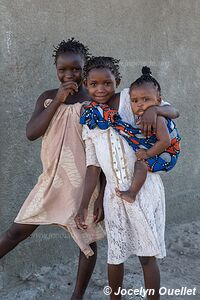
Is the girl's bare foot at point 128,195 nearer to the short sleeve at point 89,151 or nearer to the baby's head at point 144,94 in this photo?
the short sleeve at point 89,151

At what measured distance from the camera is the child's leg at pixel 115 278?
2.74 meters

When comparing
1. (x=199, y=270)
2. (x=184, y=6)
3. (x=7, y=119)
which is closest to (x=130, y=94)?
(x=7, y=119)

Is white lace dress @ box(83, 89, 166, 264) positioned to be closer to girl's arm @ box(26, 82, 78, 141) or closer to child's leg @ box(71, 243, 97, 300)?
girl's arm @ box(26, 82, 78, 141)

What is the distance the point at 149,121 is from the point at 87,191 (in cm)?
56

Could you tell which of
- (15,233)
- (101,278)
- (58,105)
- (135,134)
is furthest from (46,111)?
(101,278)

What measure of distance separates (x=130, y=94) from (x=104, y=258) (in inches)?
73.2

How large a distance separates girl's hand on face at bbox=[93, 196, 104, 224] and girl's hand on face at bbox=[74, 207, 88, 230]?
0.32ft

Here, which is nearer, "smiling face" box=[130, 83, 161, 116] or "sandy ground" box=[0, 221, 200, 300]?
"smiling face" box=[130, 83, 161, 116]

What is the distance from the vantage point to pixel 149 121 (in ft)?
8.11

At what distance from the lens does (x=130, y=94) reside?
2553mm

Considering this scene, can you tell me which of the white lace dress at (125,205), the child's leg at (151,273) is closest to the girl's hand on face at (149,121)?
the white lace dress at (125,205)

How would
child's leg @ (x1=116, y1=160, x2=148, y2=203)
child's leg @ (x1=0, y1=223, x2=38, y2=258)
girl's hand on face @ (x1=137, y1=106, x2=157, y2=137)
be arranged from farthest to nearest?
child's leg @ (x1=0, y1=223, x2=38, y2=258) → child's leg @ (x1=116, y1=160, x2=148, y2=203) → girl's hand on face @ (x1=137, y1=106, x2=157, y2=137)

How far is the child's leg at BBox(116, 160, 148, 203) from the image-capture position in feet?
8.46

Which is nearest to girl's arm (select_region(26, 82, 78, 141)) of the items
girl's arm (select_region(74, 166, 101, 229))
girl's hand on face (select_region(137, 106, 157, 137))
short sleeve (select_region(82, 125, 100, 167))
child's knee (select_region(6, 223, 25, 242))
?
short sleeve (select_region(82, 125, 100, 167))
